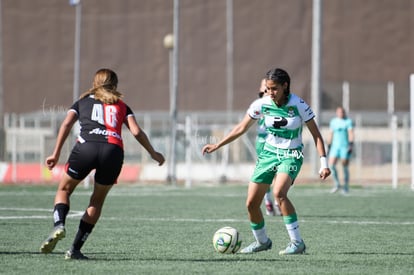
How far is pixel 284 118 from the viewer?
10.7m

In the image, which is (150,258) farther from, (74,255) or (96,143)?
(96,143)

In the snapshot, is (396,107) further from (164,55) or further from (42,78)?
(42,78)

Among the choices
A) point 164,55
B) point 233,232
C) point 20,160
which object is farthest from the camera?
point 164,55

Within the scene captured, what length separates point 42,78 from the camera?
53.8 m

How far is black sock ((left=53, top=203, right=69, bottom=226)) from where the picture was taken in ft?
31.5

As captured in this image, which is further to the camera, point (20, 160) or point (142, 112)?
point (142, 112)

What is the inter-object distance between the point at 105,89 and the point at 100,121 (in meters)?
0.34

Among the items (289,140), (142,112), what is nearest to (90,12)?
(142,112)

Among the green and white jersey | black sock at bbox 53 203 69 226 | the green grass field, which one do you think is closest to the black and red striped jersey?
black sock at bbox 53 203 69 226

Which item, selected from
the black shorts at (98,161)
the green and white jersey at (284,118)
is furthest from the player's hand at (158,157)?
the green and white jersey at (284,118)

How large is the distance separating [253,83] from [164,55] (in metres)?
5.50

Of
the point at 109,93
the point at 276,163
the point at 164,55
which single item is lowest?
the point at 276,163

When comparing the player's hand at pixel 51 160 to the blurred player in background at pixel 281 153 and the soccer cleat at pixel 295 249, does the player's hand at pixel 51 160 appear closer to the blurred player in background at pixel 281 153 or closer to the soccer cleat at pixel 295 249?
the blurred player in background at pixel 281 153

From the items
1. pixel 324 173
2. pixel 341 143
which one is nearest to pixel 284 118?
pixel 324 173
